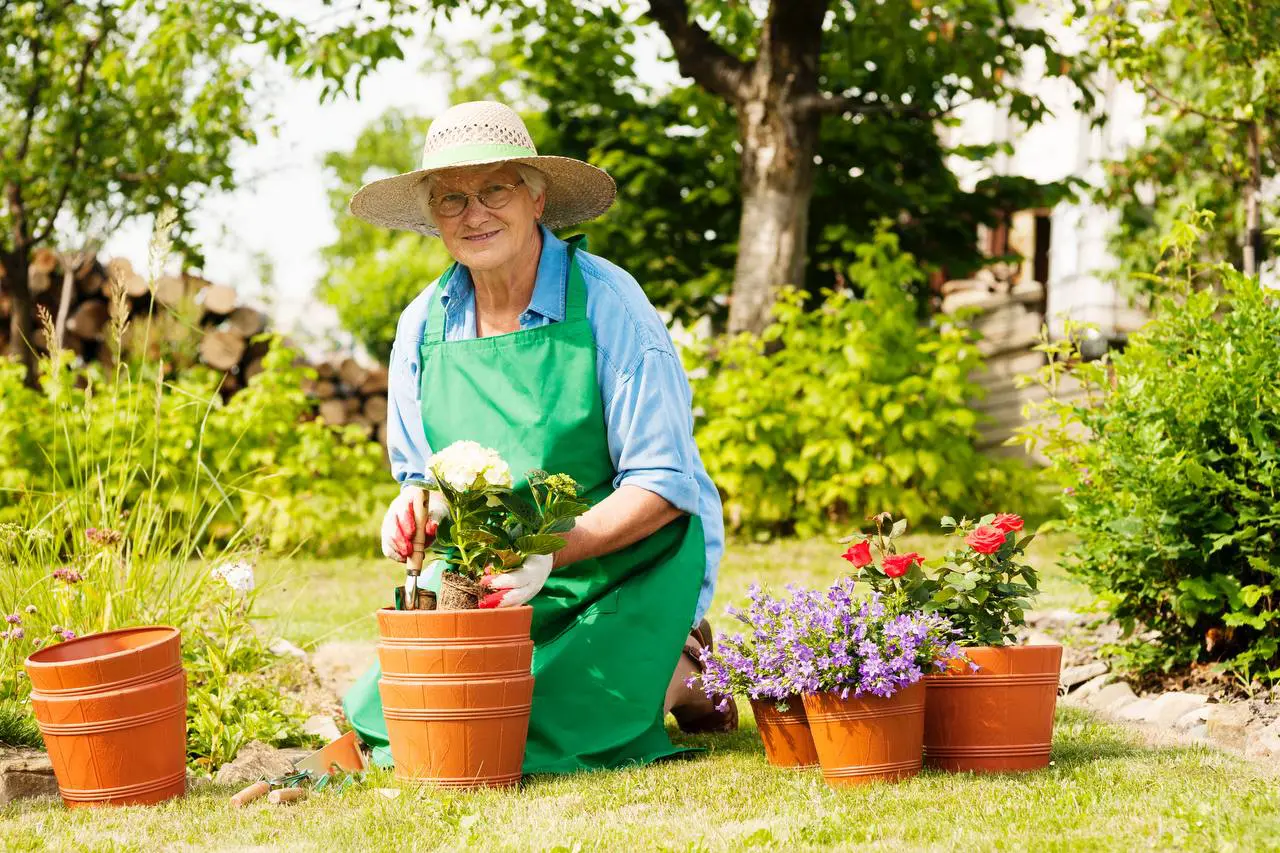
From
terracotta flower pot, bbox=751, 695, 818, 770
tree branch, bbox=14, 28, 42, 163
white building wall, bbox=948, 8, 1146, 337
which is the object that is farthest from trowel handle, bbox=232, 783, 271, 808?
white building wall, bbox=948, 8, 1146, 337

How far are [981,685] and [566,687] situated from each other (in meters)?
0.93

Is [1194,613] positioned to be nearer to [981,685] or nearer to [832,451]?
[981,685]

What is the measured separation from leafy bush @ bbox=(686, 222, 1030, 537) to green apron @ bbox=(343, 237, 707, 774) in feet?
15.7

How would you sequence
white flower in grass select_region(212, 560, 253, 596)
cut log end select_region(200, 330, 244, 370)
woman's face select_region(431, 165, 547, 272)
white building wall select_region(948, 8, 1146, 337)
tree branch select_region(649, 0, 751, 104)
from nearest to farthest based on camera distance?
1. woman's face select_region(431, 165, 547, 272)
2. white flower in grass select_region(212, 560, 253, 596)
3. tree branch select_region(649, 0, 751, 104)
4. cut log end select_region(200, 330, 244, 370)
5. white building wall select_region(948, 8, 1146, 337)

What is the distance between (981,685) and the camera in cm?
279

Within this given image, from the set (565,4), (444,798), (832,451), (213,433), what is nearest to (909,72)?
(565,4)

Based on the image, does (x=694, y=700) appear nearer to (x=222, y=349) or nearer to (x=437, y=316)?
(x=437, y=316)

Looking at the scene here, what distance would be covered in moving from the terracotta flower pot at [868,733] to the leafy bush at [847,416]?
5171mm

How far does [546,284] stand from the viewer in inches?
128

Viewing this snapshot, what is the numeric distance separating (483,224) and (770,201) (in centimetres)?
561

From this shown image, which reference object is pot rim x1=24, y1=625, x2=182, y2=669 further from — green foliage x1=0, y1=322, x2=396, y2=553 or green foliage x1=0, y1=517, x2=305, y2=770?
green foliage x1=0, y1=322, x2=396, y2=553

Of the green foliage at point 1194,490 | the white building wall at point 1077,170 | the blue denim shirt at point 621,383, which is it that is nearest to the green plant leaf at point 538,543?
the blue denim shirt at point 621,383

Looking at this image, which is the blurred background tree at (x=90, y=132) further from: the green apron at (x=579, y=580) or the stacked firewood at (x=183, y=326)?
the green apron at (x=579, y=580)

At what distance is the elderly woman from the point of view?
3104 millimetres
